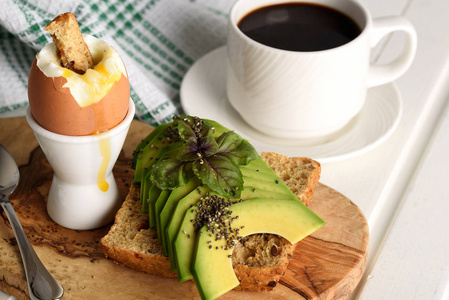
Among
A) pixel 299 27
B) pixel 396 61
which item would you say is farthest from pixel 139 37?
pixel 396 61

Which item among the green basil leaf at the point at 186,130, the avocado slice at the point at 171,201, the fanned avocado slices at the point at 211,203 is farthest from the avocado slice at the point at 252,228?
the green basil leaf at the point at 186,130

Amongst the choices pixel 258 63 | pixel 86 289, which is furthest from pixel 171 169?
pixel 258 63

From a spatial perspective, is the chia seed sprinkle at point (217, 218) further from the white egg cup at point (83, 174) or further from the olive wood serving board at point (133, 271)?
the white egg cup at point (83, 174)

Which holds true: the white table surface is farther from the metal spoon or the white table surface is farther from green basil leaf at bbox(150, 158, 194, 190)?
green basil leaf at bbox(150, 158, 194, 190)

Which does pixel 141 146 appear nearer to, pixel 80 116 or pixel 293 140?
pixel 80 116

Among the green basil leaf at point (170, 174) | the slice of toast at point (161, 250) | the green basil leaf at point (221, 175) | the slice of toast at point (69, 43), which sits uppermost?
the slice of toast at point (69, 43)

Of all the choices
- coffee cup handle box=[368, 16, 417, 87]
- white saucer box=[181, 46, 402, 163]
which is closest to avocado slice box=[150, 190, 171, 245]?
white saucer box=[181, 46, 402, 163]
